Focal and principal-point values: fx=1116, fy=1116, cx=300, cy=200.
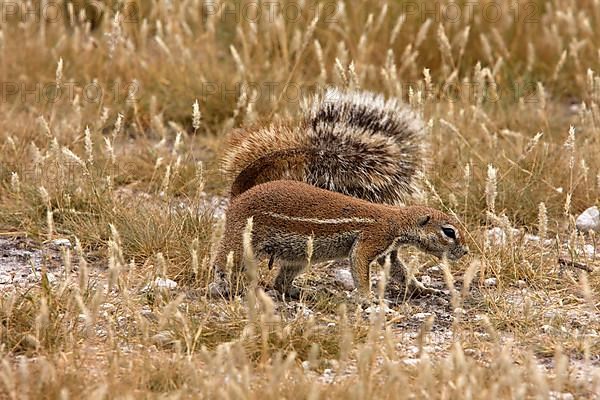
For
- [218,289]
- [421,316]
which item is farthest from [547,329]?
[218,289]

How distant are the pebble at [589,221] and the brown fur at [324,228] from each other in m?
1.37

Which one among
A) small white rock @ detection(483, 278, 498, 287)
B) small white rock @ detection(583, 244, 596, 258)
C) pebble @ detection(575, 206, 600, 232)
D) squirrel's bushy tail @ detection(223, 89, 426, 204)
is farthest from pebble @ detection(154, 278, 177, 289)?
pebble @ detection(575, 206, 600, 232)

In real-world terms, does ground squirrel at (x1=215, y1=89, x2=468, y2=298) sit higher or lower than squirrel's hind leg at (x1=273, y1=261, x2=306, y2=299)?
higher

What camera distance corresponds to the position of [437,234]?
5074 mm

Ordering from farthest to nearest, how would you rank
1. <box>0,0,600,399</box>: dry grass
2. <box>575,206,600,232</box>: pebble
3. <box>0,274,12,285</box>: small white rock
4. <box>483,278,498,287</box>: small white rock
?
<box>575,206,600,232</box>: pebble < <box>483,278,498,287</box>: small white rock < <box>0,274,12,285</box>: small white rock < <box>0,0,600,399</box>: dry grass

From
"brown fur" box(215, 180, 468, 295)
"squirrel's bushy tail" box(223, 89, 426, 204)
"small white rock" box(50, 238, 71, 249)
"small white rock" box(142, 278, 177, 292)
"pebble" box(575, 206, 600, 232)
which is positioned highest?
"squirrel's bushy tail" box(223, 89, 426, 204)

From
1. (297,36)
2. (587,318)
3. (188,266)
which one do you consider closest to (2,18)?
(297,36)

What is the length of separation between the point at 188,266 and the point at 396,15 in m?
4.09

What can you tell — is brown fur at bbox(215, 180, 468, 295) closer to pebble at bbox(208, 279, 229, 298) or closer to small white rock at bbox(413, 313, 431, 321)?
pebble at bbox(208, 279, 229, 298)

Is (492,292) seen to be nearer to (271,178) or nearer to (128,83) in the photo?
(271,178)

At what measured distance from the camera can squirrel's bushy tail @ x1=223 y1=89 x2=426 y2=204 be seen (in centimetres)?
537

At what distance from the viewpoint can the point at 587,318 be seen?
16.6 feet
